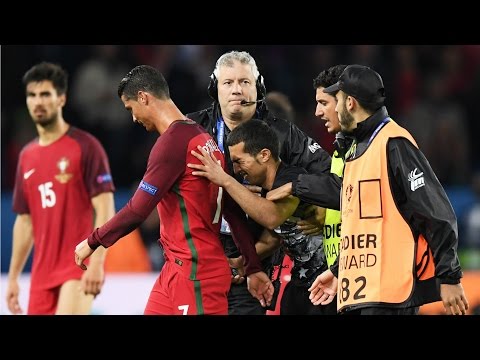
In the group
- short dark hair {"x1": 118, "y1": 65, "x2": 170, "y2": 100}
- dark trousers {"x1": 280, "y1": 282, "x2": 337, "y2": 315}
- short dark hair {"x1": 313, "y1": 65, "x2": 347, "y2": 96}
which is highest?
short dark hair {"x1": 313, "y1": 65, "x2": 347, "y2": 96}

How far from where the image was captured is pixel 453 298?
17.1ft

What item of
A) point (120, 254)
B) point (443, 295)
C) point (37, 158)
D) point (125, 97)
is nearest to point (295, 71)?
point (120, 254)

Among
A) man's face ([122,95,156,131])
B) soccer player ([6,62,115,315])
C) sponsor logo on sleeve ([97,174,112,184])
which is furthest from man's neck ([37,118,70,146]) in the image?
man's face ([122,95,156,131])

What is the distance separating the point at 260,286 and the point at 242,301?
34cm

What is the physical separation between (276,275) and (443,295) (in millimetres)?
1991

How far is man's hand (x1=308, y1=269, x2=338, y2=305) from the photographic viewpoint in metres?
6.34

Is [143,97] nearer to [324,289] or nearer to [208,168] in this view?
[208,168]

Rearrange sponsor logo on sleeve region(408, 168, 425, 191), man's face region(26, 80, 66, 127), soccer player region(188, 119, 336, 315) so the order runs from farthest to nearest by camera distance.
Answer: man's face region(26, 80, 66, 127), soccer player region(188, 119, 336, 315), sponsor logo on sleeve region(408, 168, 425, 191)

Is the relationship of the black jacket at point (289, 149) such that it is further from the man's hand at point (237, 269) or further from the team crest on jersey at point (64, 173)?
the team crest on jersey at point (64, 173)

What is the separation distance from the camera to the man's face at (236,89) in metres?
6.75

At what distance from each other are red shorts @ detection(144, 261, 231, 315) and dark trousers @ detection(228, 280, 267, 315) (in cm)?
91

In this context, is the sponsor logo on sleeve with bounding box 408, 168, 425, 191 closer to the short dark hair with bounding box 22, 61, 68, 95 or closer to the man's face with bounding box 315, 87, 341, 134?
the man's face with bounding box 315, 87, 341, 134

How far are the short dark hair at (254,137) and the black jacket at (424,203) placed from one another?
31.1 inches

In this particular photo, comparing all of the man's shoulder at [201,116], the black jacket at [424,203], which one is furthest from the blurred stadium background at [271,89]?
the black jacket at [424,203]
